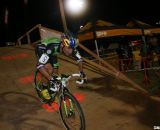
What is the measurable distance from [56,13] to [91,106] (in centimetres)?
3258

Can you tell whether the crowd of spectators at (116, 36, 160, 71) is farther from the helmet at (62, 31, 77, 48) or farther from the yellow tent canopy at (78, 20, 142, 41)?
the helmet at (62, 31, 77, 48)

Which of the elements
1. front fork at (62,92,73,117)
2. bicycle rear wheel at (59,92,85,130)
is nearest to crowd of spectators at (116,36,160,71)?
bicycle rear wheel at (59,92,85,130)

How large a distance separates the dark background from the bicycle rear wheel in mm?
25293

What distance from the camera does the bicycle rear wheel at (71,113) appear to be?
18.9ft

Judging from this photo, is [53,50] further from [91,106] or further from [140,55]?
[140,55]

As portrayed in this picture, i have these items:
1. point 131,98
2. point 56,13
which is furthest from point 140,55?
point 56,13

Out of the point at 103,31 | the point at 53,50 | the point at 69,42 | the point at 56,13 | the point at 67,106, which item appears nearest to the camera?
the point at 69,42

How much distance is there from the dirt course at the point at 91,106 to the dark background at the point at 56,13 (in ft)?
71.8

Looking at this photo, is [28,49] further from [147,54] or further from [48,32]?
[147,54]

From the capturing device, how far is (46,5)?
3778 centimetres

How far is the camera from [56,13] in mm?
39000

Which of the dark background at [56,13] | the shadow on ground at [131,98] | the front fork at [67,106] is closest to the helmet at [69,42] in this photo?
the front fork at [67,106]

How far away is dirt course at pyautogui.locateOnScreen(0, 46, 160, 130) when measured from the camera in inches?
265

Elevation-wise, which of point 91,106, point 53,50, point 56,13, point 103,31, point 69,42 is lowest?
point 91,106
